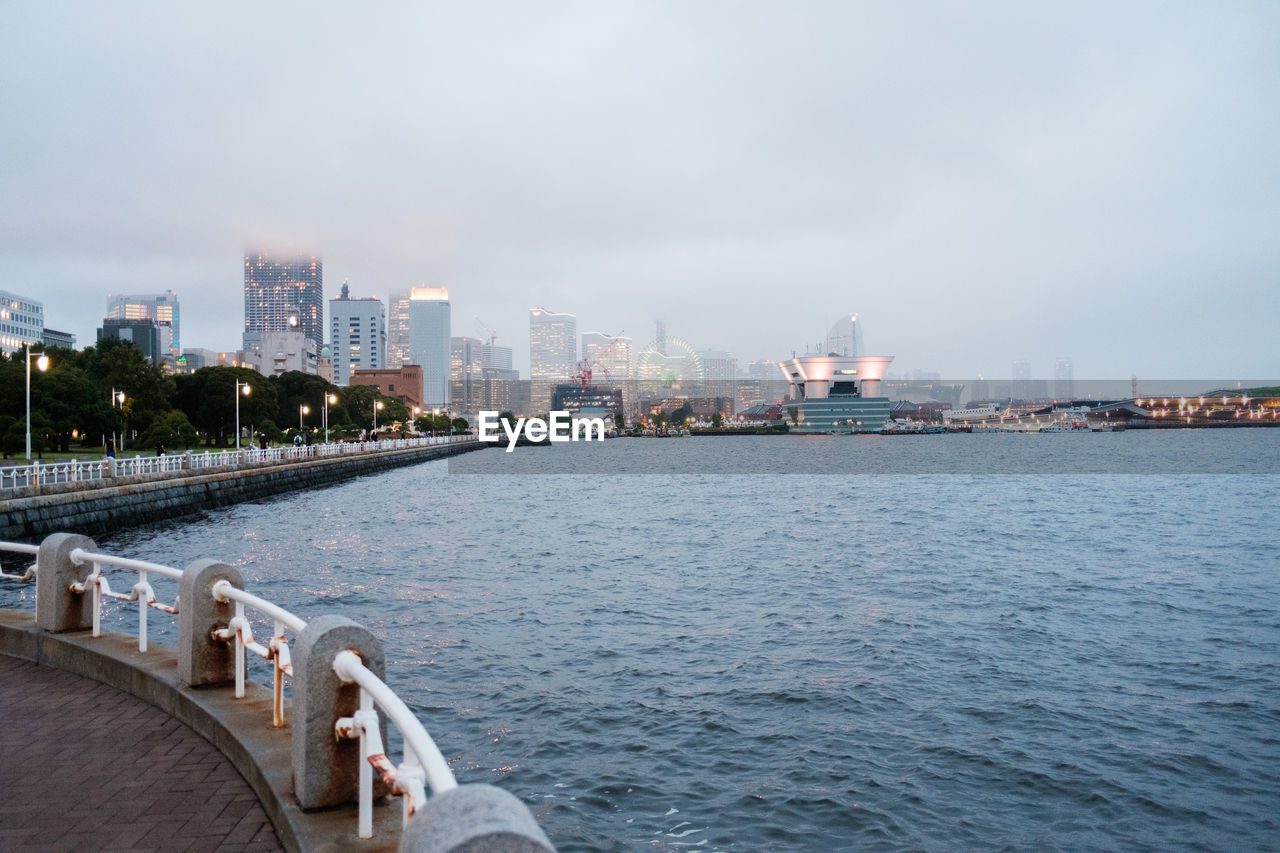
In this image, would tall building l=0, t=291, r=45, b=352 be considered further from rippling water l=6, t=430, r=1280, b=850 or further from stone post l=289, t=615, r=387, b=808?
stone post l=289, t=615, r=387, b=808

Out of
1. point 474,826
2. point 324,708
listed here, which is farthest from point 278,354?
point 474,826

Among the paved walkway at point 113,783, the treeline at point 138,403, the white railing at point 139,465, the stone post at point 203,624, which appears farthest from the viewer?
the treeline at point 138,403

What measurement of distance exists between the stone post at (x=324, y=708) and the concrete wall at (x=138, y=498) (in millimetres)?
30637

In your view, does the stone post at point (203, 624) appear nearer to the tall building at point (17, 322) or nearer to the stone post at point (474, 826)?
the stone post at point (474, 826)

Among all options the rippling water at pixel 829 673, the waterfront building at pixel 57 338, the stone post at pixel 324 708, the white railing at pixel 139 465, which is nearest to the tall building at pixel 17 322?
the waterfront building at pixel 57 338

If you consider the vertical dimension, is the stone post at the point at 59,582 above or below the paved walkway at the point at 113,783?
above

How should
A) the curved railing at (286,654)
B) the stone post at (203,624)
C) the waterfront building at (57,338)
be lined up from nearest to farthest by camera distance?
1. the curved railing at (286,654)
2. the stone post at (203,624)
3. the waterfront building at (57,338)

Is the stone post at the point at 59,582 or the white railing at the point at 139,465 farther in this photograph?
the white railing at the point at 139,465

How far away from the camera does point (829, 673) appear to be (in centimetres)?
1692

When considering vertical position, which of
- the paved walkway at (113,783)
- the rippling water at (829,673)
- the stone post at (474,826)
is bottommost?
the rippling water at (829,673)

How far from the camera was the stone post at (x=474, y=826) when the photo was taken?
2600 mm

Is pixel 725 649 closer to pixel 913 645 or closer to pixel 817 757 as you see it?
pixel 913 645

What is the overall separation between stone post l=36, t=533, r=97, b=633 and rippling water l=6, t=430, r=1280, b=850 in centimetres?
511

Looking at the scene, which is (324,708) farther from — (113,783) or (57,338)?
(57,338)
